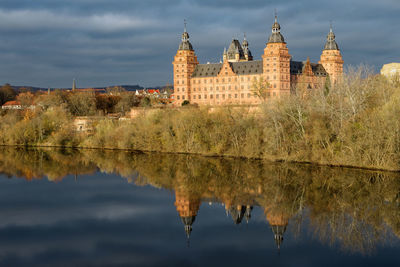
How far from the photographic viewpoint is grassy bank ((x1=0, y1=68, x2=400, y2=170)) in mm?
29984

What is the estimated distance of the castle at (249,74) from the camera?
6419cm

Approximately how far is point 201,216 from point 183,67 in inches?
2109

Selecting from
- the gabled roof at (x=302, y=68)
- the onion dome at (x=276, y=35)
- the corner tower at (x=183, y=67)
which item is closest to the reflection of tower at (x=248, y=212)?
the onion dome at (x=276, y=35)

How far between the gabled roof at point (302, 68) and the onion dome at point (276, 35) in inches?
222

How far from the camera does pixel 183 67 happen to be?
7281 cm

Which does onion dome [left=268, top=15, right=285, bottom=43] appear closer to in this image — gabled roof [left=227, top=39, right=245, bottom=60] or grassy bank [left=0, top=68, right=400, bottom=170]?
gabled roof [left=227, top=39, right=245, bottom=60]

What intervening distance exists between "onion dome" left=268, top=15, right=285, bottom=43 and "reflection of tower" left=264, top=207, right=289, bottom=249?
149 ft

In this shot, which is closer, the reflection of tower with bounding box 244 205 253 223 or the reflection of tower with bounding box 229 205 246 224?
the reflection of tower with bounding box 229 205 246 224

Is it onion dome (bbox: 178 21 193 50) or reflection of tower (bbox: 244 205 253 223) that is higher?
onion dome (bbox: 178 21 193 50)

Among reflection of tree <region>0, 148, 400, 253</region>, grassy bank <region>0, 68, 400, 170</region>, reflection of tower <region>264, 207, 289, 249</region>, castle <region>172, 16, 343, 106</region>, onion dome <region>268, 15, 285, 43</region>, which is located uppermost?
onion dome <region>268, 15, 285, 43</region>

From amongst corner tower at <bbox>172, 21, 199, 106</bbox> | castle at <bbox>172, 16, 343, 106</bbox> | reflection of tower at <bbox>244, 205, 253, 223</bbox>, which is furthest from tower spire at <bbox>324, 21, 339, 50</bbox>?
reflection of tower at <bbox>244, 205, 253, 223</bbox>

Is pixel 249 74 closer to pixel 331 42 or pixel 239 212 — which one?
pixel 331 42

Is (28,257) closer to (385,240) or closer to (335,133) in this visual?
(385,240)

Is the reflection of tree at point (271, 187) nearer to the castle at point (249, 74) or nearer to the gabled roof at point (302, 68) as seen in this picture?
the castle at point (249, 74)
